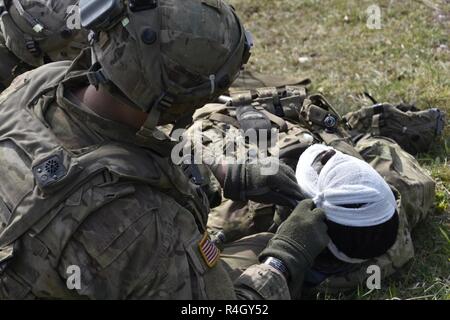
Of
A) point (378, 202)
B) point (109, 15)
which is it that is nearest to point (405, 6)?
point (378, 202)

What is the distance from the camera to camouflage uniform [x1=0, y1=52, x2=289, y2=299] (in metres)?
2.72

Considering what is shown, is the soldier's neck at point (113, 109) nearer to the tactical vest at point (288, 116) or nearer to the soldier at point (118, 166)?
the soldier at point (118, 166)

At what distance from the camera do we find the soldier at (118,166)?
2.72 meters

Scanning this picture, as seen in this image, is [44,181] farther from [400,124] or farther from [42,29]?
[400,124]

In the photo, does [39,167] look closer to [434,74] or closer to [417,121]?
[417,121]

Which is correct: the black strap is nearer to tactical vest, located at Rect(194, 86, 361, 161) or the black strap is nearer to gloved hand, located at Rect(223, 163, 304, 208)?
tactical vest, located at Rect(194, 86, 361, 161)

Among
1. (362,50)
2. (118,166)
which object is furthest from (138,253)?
(362,50)

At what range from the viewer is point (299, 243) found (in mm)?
3344

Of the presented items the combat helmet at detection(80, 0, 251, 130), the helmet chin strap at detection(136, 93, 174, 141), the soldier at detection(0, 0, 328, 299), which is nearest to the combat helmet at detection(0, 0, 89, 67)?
the soldier at detection(0, 0, 328, 299)

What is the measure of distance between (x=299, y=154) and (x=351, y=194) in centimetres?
60

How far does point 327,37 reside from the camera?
6688mm

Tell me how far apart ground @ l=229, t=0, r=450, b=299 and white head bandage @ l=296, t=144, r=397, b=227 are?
0.83 metres

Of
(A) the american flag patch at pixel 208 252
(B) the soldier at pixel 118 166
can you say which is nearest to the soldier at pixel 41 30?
(B) the soldier at pixel 118 166

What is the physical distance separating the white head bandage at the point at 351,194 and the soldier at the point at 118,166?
73 centimetres
